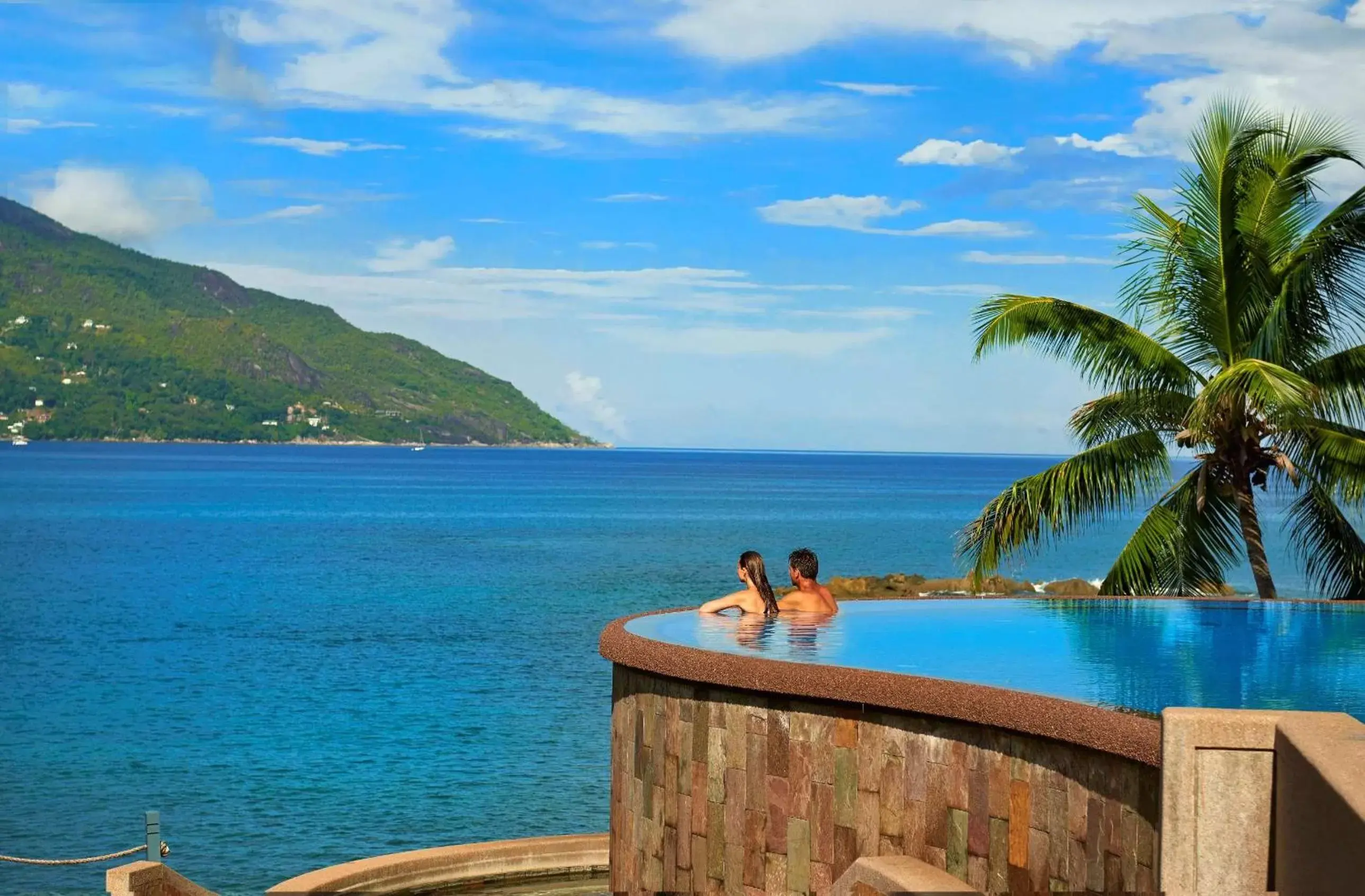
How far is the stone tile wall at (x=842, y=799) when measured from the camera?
636 cm

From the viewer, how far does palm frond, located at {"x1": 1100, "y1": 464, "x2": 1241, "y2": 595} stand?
17625 millimetres

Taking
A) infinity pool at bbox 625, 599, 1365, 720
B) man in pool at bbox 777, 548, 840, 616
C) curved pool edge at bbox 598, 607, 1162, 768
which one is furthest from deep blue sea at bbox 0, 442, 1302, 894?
curved pool edge at bbox 598, 607, 1162, 768

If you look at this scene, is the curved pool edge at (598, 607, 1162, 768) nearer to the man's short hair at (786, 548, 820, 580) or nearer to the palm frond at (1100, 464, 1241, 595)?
the man's short hair at (786, 548, 820, 580)

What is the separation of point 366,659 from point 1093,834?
31716 millimetres

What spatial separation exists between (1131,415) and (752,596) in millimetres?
7242

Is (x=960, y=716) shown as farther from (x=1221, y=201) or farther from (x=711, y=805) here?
(x=1221, y=201)

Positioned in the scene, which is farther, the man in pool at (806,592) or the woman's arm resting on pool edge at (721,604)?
the man in pool at (806,592)

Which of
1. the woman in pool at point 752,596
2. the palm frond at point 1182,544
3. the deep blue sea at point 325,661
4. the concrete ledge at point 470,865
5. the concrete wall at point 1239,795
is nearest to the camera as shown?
the concrete wall at point 1239,795

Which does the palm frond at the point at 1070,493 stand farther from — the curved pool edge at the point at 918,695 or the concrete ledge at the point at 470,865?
the curved pool edge at the point at 918,695

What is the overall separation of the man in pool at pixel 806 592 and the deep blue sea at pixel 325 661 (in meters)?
7.78

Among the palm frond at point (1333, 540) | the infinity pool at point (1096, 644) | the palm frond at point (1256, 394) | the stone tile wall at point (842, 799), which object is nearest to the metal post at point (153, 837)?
the infinity pool at point (1096, 644)

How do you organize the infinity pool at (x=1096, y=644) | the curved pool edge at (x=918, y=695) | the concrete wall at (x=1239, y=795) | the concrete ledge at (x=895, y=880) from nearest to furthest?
the concrete wall at (x=1239, y=795) < the curved pool edge at (x=918, y=695) < the concrete ledge at (x=895, y=880) < the infinity pool at (x=1096, y=644)

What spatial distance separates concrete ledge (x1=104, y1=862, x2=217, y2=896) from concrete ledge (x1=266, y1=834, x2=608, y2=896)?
1991mm

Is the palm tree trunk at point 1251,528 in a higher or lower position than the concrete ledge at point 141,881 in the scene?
higher
